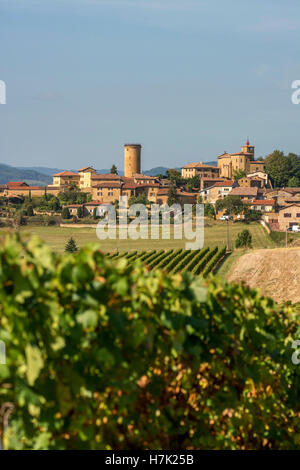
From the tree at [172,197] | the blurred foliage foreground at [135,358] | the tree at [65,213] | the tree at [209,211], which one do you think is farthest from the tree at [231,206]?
the blurred foliage foreground at [135,358]

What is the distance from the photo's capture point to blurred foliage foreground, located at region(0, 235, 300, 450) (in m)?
3.18

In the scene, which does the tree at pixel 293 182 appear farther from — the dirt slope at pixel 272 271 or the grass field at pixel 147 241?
the dirt slope at pixel 272 271

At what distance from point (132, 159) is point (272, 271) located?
99202mm

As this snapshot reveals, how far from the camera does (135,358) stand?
3621mm

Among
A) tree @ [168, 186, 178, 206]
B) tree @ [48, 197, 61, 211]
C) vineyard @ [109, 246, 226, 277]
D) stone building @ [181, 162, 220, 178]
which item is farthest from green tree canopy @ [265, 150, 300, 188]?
vineyard @ [109, 246, 226, 277]

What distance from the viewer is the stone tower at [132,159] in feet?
421

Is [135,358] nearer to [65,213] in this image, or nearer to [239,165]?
[65,213]

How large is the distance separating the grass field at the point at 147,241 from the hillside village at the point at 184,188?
11346mm

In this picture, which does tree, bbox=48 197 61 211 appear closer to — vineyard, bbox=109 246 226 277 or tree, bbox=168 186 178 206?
tree, bbox=168 186 178 206

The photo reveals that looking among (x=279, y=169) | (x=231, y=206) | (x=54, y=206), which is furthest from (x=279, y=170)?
(x=54, y=206)

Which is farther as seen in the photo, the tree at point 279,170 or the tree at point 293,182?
the tree at point 279,170

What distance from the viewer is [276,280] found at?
99.6 ft

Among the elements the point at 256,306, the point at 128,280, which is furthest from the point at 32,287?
the point at 256,306

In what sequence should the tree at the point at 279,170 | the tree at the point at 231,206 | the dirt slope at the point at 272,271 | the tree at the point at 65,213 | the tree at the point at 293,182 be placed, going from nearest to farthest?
1. the dirt slope at the point at 272,271
2. the tree at the point at 231,206
3. the tree at the point at 65,213
4. the tree at the point at 293,182
5. the tree at the point at 279,170
